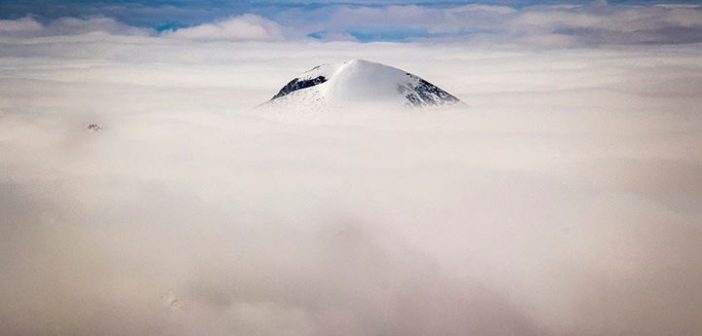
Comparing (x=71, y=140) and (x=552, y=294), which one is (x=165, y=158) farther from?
(x=552, y=294)

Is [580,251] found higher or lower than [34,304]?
lower

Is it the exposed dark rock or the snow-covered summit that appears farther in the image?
the exposed dark rock

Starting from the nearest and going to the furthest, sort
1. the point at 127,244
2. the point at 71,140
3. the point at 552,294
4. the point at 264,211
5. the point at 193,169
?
the point at 552,294 → the point at 127,244 → the point at 264,211 → the point at 193,169 → the point at 71,140

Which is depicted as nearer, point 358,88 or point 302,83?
point 358,88

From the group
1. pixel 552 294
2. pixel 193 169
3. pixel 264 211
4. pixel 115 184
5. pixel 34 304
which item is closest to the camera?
pixel 34 304

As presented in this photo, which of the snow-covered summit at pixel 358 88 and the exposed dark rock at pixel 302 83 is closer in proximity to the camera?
the snow-covered summit at pixel 358 88

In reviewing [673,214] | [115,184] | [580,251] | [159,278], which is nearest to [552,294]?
[580,251]

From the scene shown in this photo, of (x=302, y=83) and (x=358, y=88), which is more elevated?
(x=302, y=83)

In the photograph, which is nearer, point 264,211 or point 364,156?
point 264,211
